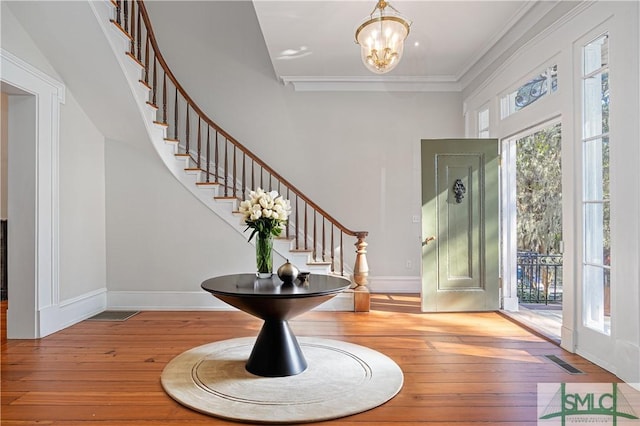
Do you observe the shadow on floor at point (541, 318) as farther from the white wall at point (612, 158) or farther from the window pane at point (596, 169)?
the window pane at point (596, 169)

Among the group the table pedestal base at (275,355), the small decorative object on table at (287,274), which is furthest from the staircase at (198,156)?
the table pedestal base at (275,355)

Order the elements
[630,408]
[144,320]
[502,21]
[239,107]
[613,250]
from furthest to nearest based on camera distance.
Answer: [239,107]
[144,320]
[502,21]
[613,250]
[630,408]

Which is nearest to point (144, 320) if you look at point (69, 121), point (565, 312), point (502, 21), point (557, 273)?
point (69, 121)

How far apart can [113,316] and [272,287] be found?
2.81 meters

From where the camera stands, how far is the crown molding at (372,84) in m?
5.65

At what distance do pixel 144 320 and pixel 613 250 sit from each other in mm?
4462

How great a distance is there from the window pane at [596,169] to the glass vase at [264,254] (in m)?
2.62

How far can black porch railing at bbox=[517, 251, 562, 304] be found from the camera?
573 centimetres

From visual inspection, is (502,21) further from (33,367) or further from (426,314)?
(33,367)

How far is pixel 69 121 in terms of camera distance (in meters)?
4.15

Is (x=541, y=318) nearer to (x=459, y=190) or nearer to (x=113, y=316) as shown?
(x=459, y=190)

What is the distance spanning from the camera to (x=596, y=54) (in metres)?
3.10

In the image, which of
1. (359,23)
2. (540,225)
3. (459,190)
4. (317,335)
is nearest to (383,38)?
(359,23)
